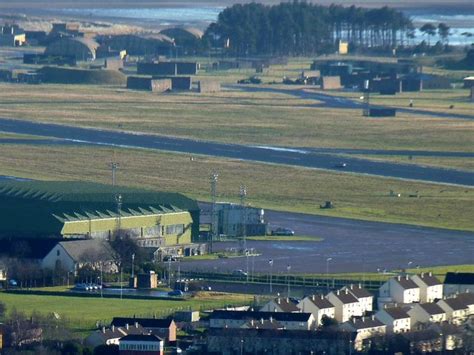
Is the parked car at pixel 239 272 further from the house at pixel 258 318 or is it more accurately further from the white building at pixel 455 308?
the house at pixel 258 318

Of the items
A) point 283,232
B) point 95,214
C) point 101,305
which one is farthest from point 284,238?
point 101,305

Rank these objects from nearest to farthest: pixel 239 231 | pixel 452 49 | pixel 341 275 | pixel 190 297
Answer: pixel 190 297
pixel 341 275
pixel 239 231
pixel 452 49

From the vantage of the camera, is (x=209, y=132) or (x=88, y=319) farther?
(x=209, y=132)

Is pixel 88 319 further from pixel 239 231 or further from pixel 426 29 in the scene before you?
pixel 426 29

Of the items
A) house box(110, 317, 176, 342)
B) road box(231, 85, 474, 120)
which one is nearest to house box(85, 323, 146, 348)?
house box(110, 317, 176, 342)

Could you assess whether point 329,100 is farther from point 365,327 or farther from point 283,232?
point 365,327

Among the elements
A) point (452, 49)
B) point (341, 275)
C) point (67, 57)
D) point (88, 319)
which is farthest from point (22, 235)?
point (452, 49)
